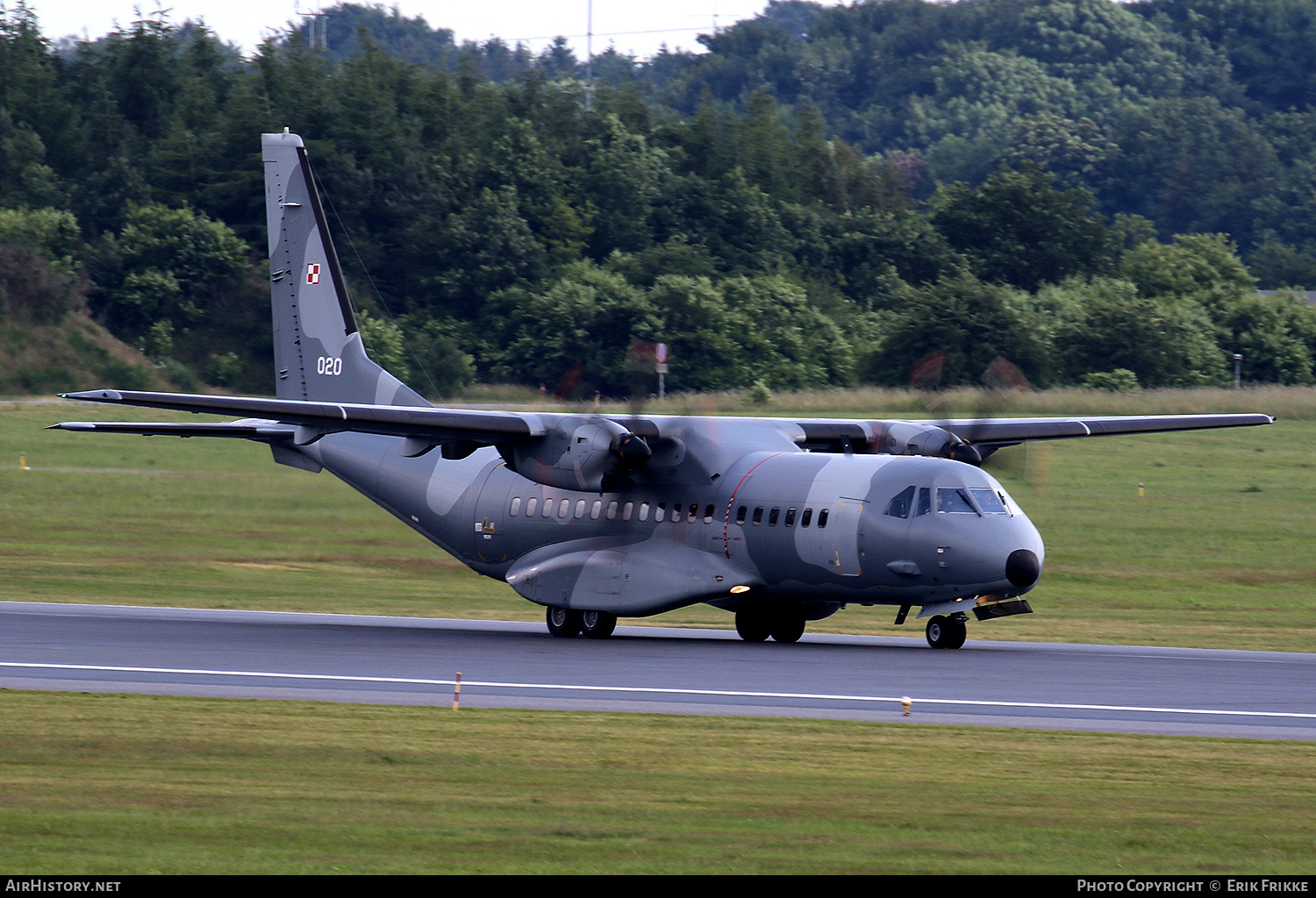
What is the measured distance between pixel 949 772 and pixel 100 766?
269 inches

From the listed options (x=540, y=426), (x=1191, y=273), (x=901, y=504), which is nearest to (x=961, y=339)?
(x=1191, y=273)

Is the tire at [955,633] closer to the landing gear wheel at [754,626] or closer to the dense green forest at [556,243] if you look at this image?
the landing gear wheel at [754,626]

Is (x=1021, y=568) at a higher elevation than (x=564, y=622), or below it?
higher

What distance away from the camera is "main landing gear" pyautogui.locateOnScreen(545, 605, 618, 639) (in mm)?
26906

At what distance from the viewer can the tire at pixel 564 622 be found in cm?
2712

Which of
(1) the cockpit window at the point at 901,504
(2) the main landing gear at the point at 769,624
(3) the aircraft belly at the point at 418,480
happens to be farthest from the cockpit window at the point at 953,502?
(3) the aircraft belly at the point at 418,480

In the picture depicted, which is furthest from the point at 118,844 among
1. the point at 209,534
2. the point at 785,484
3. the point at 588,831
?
the point at 209,534

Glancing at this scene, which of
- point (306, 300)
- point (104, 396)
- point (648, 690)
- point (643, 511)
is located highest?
point (306, 300)

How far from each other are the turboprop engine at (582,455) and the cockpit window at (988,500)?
4.99 metres

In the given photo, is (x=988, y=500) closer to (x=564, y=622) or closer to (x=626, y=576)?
(x=626, y=576)

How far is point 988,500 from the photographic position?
24.1 metres

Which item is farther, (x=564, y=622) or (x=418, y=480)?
(x=418, y=480)

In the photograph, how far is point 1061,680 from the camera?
20.6m

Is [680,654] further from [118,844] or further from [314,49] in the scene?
[314,49]
